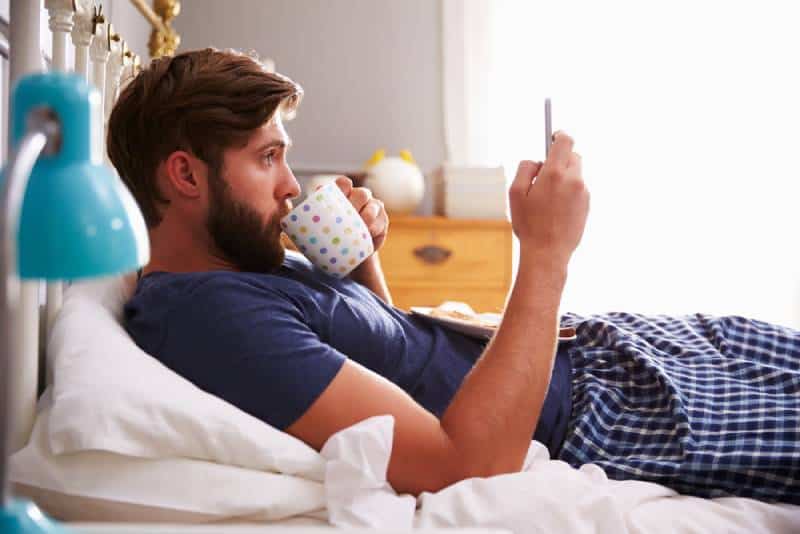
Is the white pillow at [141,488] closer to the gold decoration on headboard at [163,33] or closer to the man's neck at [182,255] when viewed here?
the man's neck at [182,255]

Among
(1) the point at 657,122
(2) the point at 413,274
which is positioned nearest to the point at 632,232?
(1) the point at 657,122

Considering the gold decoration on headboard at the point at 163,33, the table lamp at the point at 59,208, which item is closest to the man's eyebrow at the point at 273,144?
the table lamp at the point at 59,208

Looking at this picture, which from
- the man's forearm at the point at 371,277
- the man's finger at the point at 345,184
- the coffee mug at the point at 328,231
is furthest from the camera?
the man's forearm at the point at 371,277

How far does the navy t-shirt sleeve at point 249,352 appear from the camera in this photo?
3.00 ft

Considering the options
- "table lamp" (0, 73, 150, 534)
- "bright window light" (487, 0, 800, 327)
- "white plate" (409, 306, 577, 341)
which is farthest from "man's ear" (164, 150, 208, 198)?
"bright window light" (487, 0, 800, 327)

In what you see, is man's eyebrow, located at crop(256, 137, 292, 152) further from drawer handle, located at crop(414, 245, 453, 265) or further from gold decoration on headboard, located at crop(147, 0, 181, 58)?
drawer handle, located at crop(414, 245, 453, 265)

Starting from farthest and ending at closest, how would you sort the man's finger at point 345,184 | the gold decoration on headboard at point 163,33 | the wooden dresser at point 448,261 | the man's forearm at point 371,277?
the wooden dresser at point 448,261
the gold decoration on headboard at point 163,33
the man's forearm at point 371,277
the man's finger at point 345,184

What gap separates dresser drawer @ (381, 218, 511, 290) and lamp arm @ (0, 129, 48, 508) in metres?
2.46

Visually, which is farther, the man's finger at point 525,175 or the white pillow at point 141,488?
the man's finger at point 525,175

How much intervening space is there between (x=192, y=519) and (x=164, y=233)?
540mm

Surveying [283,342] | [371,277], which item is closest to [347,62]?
[371,277]

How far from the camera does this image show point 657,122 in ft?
11.1

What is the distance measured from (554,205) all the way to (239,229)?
0.43 meters

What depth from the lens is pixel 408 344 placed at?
1.21 meters
